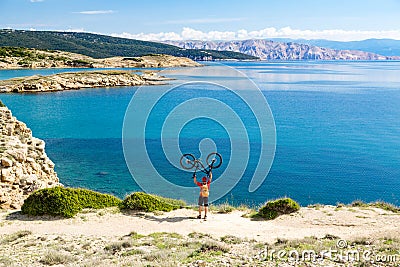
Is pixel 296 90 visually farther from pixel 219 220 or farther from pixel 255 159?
pixel 219 220

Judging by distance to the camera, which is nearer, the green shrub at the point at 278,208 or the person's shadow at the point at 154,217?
the person's shadow at the point at 154,217

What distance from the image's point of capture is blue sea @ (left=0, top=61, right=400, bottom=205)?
23.5 metres

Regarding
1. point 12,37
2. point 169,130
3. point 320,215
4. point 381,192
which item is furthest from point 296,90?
point 12,37

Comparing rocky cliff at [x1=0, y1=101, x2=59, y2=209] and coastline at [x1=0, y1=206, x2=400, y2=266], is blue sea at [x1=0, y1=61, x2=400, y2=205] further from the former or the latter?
coastline at [x1=0, y1=206, x2=400, y2=266]

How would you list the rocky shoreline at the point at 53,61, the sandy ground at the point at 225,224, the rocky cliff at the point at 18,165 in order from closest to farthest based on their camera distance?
1. the sandy ground at the point at 225,224
2. the rocky cliff at the point at 18,165
3. the rocky shoreline at the point at 53,61

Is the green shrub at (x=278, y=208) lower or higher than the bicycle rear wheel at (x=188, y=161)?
lower

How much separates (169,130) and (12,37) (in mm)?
174420

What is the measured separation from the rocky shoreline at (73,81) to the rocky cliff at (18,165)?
5848 cm

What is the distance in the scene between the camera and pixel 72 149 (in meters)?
32.9
